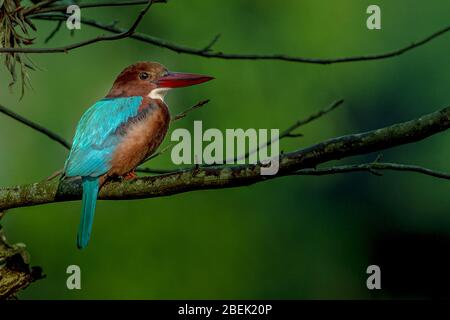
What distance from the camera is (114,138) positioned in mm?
3814

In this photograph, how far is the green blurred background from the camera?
878 cm

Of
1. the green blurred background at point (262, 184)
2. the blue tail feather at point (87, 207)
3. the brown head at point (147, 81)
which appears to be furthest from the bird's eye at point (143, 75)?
the green blurred background at point (262, 184)

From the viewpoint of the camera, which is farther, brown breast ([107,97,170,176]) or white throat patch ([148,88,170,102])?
white throat patch ([148,88,170,102])

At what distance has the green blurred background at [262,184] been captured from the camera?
878 centimetres

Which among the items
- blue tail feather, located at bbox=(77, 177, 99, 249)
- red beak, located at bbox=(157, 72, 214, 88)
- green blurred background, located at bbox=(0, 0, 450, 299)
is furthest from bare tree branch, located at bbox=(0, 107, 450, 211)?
green blurred background, located at bbox=(0, 0, 450, 299)

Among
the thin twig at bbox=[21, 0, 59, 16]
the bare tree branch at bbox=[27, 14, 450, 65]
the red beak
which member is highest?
the thin twig at bbox=[21, 0, 59, 16]

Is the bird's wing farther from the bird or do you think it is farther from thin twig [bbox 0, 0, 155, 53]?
thin twig [bbox 0, 0, 155, 53]

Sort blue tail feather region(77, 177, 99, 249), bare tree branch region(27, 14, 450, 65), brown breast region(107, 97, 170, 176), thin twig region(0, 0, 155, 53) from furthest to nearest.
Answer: brown breast region(107, 97, 170, 176), bare tree branch region(27, 14, 450, 65), blue tail feather region(77, 177, 99, 249), thin twig region(0, 0, 155, 53)

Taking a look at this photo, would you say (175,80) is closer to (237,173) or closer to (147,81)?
(147,81)

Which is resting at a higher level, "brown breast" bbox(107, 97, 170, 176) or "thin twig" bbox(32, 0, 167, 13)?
"thin twig" bbox(32, 0, 167, 13)

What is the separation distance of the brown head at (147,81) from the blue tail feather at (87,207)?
642 millimetres

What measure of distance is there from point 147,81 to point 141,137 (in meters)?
0.46

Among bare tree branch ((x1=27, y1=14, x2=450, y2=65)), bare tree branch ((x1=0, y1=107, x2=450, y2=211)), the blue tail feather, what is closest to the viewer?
bare tree branch ((x1=0, y1=107, x2=450, y2=211))

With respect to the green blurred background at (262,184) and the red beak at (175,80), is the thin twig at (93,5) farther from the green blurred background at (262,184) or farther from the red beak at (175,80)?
the green blurred background at (262,184)
